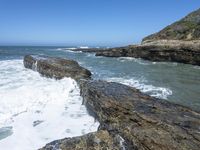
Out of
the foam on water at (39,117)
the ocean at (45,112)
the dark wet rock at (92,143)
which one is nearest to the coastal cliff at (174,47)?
the ocean at (45,112)

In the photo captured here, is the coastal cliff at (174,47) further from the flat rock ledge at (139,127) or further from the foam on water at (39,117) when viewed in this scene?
the flat rock ledge at (139,127)

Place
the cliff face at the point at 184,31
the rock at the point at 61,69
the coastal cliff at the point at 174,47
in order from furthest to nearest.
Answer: the cliff face at the point at 184,31 → the coastal cliff at the point at 174,47 → the rock at the point at 61,69

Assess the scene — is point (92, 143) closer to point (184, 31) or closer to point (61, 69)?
point (61, 69)

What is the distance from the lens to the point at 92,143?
18.7 feet

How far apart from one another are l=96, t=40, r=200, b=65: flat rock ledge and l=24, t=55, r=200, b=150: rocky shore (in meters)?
29.6

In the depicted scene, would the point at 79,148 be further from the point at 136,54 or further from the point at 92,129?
the point at 136,54

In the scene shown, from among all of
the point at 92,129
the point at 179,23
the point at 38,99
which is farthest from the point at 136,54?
the point at 92,129

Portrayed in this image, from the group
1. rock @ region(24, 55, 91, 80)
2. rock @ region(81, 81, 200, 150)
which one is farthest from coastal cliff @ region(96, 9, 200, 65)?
rock @ region(81, 81, 200, 150)

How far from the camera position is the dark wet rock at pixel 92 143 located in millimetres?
5609

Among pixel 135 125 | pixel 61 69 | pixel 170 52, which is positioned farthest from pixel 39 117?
pixel 170 52

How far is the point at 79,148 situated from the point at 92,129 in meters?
3.35

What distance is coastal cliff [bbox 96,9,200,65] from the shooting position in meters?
39.1

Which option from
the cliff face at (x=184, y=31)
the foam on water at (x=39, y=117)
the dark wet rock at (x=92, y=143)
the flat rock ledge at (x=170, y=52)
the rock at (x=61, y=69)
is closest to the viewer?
the dark wet rock at (x=92, y=143)

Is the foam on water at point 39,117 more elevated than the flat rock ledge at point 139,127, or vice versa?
the flat rock ledge at point 139,127
